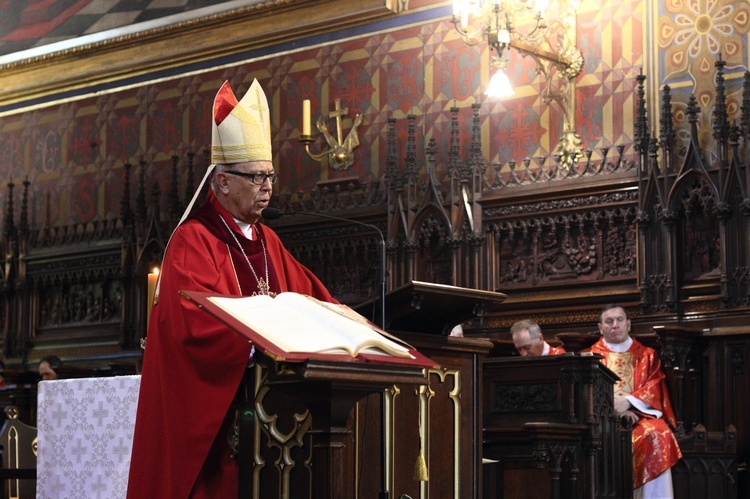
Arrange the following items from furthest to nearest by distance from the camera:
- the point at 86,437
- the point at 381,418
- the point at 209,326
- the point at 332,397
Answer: the point at 86,437 < the point at 381,418 < the point at 209,326 < the point at 332,397

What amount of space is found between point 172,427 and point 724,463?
214 inches

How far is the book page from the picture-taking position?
12.8 feet

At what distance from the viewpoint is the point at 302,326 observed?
4.07 metres

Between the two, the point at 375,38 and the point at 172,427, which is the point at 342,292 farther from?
the point at 172,427

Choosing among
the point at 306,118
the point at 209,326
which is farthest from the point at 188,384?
the point at 306,118

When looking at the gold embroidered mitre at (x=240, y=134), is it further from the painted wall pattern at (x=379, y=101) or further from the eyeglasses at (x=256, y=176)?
the painted wall pattern at (x=379, y=101)

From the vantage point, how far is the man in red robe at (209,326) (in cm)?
424

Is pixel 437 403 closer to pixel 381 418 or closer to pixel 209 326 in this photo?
pixel 381 418

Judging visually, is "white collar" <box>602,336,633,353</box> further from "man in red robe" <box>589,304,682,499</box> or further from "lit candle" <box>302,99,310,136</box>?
"lit candle" <box>302,99,310,136</box>

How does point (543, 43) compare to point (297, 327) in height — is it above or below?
above

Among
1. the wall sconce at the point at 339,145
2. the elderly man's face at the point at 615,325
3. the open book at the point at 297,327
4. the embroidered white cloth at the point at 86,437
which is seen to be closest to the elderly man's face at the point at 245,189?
the open book at the point at 297,327

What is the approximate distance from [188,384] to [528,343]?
220 inches

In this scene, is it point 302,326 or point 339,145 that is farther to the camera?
point 339,145

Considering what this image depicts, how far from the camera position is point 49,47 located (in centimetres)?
1523
